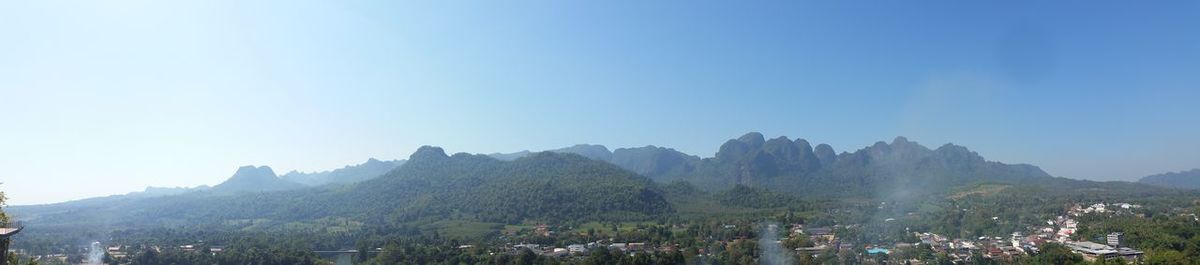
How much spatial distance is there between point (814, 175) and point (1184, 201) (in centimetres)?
4664

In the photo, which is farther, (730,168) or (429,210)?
(730,168)

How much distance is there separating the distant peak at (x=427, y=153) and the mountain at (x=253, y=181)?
46.5 metres

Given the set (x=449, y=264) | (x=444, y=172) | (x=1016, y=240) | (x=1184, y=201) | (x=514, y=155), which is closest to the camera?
(x=449, y=264)

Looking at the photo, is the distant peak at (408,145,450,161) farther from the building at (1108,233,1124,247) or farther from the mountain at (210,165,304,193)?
the building at (1108,233,1124,247)

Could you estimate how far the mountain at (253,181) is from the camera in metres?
121

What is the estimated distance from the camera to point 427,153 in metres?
83.7

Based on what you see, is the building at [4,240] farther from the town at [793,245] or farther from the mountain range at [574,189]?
the mountain range at [574,189]

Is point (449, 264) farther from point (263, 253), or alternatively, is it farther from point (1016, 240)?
point (1016, 240)

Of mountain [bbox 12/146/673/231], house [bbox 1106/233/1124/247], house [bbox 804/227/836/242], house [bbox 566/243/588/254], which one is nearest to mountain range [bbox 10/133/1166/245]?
mountain [bbox 12/146/673/231]

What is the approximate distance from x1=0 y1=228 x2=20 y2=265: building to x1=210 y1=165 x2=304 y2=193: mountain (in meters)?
122

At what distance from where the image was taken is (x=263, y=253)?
104 feet

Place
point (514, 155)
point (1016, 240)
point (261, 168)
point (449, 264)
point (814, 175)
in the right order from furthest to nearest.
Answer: point (514, 155) → point (261, 168) → point (814, 175) → point (1016, 240) → point (449, 264)

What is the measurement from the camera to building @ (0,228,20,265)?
6294 millimetres

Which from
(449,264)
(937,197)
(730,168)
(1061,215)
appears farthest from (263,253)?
(730,168)
